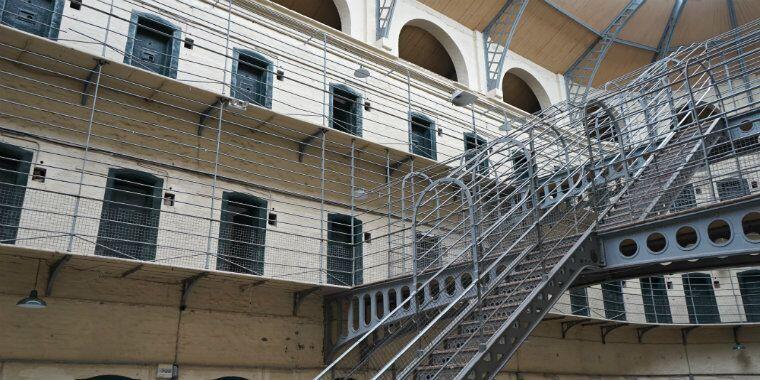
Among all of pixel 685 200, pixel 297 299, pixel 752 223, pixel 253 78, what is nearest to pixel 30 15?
pixel 253 78

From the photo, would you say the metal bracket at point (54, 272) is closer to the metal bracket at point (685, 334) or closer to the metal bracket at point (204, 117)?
the metal bracket at point (204, 117)

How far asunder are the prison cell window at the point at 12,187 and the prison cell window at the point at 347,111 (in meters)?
4.79

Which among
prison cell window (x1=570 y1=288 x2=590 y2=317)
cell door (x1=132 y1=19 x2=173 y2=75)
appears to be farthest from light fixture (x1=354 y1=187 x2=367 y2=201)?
prison cell window (x1=570 y1=288 x2=590 y2=317)

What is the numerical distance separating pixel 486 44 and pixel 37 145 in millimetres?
10329

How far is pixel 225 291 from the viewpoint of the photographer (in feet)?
26.2

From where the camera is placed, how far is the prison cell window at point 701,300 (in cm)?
1366

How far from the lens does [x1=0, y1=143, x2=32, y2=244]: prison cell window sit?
6547 mm

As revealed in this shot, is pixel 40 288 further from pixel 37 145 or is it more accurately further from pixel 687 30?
pixel 687 30

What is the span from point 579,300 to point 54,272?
425 inches

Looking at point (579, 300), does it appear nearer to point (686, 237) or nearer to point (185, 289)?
point (686, 237)

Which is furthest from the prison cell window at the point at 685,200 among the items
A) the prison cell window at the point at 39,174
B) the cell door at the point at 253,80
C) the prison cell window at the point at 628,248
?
the prison cell window at the point at 39,174

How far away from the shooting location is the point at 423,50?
14.5 metres

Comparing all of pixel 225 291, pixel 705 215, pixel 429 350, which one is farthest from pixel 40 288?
pixel 705 215

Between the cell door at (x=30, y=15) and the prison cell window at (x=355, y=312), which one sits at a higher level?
the cell door at (x=30, y=15)
